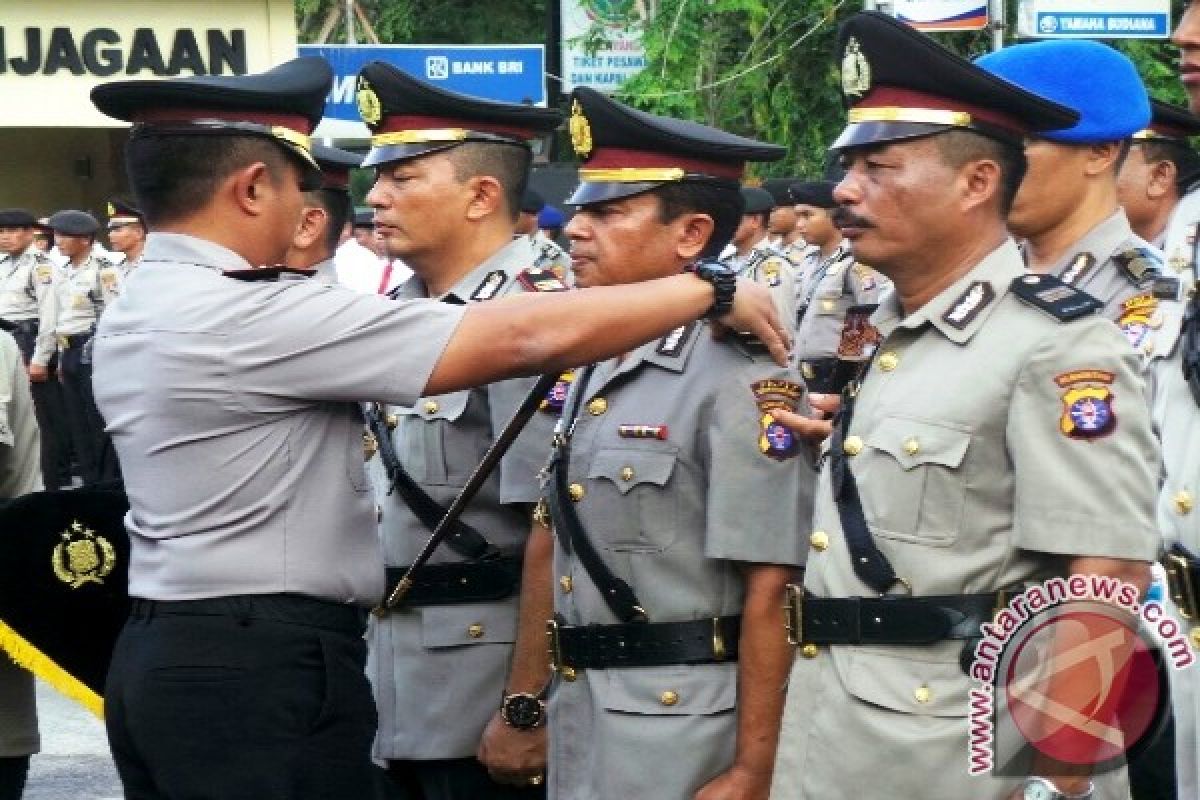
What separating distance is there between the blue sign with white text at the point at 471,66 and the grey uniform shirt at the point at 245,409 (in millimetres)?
16448

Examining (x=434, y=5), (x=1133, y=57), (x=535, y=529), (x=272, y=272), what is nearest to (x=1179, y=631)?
(x=535, y=529)

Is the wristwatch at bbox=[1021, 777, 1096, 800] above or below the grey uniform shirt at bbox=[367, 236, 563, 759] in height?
above

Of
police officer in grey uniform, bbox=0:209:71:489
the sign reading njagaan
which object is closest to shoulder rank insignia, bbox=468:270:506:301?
police officer in grey uniform, bbox=0:209:71:489

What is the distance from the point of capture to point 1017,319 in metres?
3.49

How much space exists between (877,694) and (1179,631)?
42.0 inches

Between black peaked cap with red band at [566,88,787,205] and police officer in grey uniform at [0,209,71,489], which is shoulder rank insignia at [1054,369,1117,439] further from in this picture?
police officer in grey uniform at [0,209,71,489]

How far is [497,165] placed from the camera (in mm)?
5332

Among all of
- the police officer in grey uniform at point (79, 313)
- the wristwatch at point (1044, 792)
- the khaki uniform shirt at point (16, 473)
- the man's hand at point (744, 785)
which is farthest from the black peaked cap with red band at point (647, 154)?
the police officer in grey uniform at point (79, 313)

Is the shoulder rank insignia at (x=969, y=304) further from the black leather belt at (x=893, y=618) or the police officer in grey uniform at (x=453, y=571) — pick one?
the police officer in grey uniform at (x=453, y=571)

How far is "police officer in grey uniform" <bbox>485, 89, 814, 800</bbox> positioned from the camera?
404 cm

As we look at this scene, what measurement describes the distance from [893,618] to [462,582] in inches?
66.0

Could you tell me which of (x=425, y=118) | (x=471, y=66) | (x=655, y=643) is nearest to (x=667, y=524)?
(x=655, y=643)

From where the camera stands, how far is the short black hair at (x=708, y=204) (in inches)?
177

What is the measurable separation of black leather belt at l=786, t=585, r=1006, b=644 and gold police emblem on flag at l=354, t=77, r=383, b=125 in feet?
7.44
